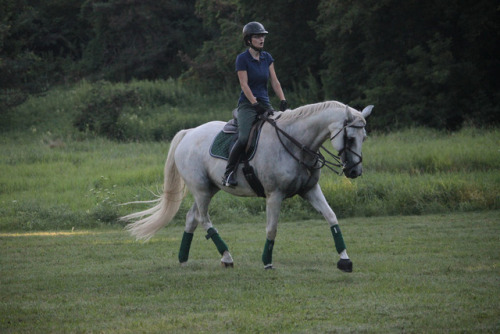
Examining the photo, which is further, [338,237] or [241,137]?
[241,137]

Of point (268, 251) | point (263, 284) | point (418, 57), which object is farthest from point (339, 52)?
point (263, 284)

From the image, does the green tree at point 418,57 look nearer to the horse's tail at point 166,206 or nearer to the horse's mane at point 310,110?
the horse's tail at point 166,206

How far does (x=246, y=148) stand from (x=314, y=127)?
0.98m

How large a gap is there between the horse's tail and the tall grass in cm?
501

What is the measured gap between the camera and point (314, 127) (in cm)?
904

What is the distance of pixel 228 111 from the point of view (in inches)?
1385

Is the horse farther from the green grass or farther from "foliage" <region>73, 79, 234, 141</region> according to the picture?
"foliage" <region>73, 79, 234, 141</region>

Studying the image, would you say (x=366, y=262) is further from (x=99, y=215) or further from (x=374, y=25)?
(x=374, y=25)

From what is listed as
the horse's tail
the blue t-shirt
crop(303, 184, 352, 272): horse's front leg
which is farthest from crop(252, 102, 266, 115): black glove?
the horse's tail

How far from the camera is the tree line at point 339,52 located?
96.9ft

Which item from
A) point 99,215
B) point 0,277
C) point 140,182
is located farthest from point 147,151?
point 0,277

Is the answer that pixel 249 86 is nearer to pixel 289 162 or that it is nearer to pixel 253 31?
pixel 253 31

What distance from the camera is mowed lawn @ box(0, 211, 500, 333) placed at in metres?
6.61

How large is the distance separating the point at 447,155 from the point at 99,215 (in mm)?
9036
